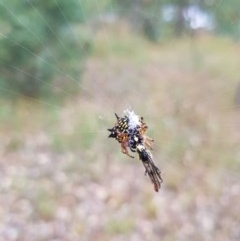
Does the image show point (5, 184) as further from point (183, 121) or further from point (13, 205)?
point (183, 121)

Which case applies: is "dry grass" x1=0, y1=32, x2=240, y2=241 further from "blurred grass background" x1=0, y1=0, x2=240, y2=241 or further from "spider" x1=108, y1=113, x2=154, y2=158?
"spider" x1=108, y1=113, x2=154, y2=158

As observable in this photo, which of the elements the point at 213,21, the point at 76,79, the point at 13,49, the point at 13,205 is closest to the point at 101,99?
the point at 76,79

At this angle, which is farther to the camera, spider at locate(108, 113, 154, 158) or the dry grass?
the dry grass

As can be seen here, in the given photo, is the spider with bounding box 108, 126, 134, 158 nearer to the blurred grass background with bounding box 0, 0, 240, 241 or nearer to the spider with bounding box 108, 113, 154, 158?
the spider with bounding box 108, 113, 154, 158

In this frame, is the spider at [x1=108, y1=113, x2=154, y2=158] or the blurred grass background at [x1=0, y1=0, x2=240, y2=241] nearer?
the spider at [x1=108, y1=113, x2=154, y2=158]

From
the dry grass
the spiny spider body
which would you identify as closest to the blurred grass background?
the dry grass

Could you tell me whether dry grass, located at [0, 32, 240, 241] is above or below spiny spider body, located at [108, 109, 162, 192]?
above

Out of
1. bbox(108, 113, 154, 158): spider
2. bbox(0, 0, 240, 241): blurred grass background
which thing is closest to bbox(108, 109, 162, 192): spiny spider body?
bbox(108, 113, 154, 158): spider

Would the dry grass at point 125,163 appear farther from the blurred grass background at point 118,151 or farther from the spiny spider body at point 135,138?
the spiny spider body at point 135,138
